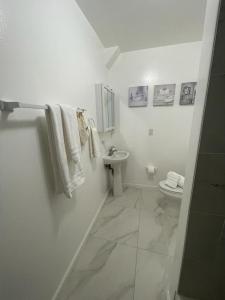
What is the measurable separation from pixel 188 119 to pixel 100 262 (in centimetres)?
231

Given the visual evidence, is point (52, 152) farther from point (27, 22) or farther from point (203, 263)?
point (203, 263)

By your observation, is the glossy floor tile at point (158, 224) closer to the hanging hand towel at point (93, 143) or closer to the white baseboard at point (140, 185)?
the white baseboard at point (140, 185)

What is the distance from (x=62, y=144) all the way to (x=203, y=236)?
989mm

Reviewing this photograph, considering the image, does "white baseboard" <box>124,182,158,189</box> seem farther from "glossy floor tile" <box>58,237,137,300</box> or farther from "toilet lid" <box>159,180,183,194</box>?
"glossy floor tile" <box>58,237,137,300</box>

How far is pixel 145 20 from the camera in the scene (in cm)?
165

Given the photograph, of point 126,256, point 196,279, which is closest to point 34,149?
point 196,279

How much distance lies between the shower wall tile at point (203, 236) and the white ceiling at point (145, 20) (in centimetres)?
193

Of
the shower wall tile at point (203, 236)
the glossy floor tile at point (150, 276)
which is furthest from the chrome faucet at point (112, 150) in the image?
the shower wall tile at point (203, 236)

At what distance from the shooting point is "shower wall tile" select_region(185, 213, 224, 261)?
0.72 meters

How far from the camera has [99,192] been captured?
2.18 m

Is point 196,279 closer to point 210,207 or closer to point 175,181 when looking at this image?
point 210,207

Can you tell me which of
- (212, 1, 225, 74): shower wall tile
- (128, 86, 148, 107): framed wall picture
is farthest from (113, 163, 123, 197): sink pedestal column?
(212, 1, 225, 74): shower wall tile

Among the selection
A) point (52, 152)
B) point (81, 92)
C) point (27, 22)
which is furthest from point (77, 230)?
point (27, 22)

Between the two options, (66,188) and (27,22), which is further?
(66,188)
